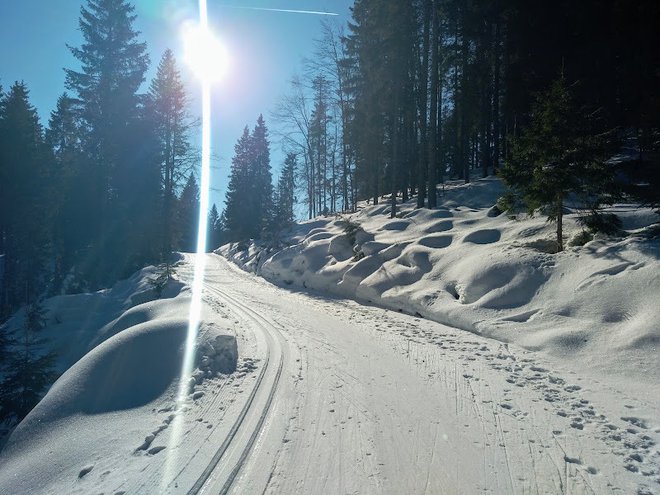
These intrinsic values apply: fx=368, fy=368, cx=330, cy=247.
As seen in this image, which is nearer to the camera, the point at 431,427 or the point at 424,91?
the point at 431,427

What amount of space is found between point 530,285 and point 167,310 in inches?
318

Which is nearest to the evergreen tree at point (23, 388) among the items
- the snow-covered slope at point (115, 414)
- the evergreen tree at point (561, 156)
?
the snow-covered slope at point (115, 414)

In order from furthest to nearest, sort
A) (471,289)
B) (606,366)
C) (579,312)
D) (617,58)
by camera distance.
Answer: (617,58) → (471,289) → (579,312) → (606,366)

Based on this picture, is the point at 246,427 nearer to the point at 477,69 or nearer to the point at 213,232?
the point at 477,69

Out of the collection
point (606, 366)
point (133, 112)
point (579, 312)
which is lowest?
point (606, 366)

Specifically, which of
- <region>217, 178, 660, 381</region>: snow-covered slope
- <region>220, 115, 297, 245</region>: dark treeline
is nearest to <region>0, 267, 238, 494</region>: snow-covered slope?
<region>217, 178, 660, 381</region>: snow-covered slope

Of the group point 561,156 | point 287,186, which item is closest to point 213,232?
point 287,186

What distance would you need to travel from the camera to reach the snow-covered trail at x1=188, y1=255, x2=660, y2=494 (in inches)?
121

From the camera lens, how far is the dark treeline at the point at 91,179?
795 inches

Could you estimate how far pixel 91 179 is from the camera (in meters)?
Result: 22.0

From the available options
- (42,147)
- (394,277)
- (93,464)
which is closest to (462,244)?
(394,277)

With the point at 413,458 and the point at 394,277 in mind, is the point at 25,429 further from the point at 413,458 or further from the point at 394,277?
the point at 394,277

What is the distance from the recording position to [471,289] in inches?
336

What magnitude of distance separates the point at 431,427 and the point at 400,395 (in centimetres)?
80
